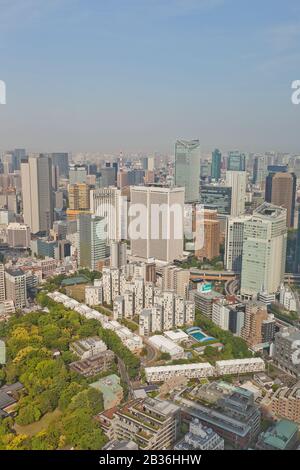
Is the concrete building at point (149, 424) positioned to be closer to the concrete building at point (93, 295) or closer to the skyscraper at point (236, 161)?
the concrete building at point (93, 295)

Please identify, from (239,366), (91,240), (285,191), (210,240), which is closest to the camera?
(239,366)

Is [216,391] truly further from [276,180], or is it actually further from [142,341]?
[276,180]

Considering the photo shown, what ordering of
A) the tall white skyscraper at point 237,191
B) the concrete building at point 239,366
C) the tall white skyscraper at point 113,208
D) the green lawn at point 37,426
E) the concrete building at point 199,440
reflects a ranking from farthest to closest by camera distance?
the tall white skyscraper at point 237,191 < the tall white skyscraper at point 113,208 < the concrete building at point 239,366 < the green lawn at point 37,426 < the concrete building at point 199,440

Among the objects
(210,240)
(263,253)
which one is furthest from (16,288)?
(210,240)

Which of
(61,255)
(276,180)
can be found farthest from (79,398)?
(276,180)

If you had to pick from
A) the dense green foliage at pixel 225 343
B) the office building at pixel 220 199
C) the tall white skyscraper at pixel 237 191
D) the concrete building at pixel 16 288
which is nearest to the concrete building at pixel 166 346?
the dense green foliage at pixel 225 343

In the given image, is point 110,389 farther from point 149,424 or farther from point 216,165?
point 216,165
